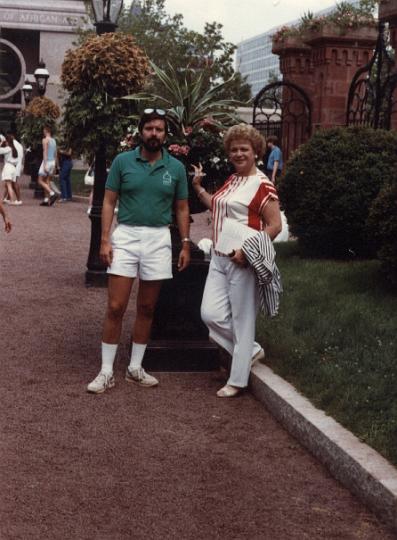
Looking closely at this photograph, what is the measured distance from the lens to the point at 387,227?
365 inches

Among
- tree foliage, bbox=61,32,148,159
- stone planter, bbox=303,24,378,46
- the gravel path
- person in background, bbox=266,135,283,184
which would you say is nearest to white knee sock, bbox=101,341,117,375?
the gravel path

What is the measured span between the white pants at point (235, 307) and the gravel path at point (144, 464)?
29 centimetres

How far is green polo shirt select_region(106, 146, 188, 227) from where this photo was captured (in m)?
7.26

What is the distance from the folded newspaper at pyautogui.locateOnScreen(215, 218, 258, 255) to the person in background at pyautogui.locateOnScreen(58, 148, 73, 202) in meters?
19.9

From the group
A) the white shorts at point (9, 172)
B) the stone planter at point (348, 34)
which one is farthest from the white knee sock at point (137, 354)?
the white shorts at point (9, 172)

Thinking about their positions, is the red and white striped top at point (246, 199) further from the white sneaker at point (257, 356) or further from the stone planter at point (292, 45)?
the stone planter at point (292, 45)

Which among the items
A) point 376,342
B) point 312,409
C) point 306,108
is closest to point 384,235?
point 376,342

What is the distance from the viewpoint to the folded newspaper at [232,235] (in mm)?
7246

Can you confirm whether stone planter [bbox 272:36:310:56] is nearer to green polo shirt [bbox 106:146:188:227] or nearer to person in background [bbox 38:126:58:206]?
person in background [bbox 38:126:58:206]

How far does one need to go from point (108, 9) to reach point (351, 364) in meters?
7.12

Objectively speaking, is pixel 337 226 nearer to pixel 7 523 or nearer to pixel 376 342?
pixel 376 342

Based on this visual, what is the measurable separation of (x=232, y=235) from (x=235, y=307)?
0.53 m

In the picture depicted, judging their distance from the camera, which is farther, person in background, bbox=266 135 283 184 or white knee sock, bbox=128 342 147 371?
person in background, bbox=266 135 283 184

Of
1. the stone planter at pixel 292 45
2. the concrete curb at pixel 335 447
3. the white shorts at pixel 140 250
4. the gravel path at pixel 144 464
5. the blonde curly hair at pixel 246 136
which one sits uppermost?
the stone planter at pixel 292 45
